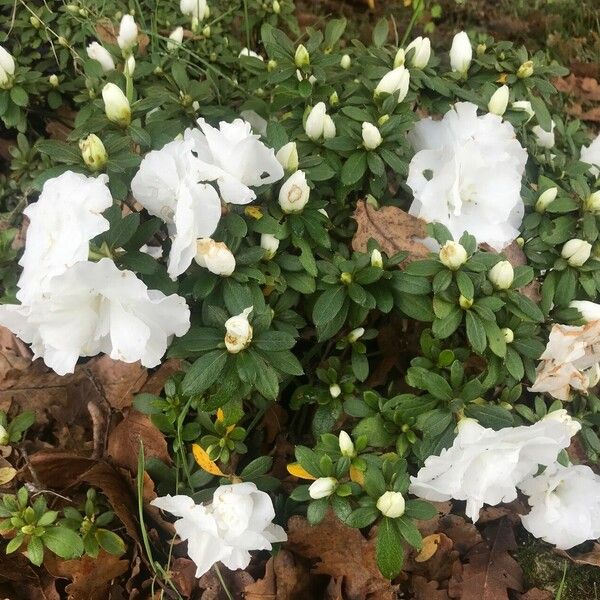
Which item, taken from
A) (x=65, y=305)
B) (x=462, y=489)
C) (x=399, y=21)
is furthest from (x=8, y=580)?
(x=399, y=21)

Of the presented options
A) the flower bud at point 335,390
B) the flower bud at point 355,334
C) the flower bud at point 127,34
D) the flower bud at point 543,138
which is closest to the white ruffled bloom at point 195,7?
the flower bud at point 127,34

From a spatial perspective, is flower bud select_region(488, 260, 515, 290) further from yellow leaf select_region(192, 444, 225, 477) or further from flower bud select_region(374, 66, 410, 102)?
yellow leaf select_region(192, 444, 225, 477)

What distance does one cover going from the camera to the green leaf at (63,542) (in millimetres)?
1662

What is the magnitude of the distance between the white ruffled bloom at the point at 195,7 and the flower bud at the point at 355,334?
1.51 metres

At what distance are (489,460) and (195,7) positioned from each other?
2076mm

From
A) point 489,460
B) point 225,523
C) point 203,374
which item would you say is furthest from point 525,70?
point 225,523

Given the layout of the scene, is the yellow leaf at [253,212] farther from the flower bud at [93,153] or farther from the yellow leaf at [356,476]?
the yellow leaf at [356,476]

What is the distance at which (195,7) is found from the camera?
2.60 meters

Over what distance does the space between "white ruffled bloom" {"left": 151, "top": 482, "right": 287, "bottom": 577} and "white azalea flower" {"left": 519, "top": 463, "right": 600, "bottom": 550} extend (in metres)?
0.78

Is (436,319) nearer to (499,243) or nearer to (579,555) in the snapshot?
(499,243)

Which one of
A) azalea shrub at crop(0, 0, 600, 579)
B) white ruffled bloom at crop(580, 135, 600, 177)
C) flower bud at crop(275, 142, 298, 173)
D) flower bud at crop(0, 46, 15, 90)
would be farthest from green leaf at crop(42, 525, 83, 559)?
white ruffled bloom at crop(580, 135, 600, 177)

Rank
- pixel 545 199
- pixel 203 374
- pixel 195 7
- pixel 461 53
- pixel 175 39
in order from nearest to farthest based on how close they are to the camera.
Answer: pixel 203 374 → pixel 545 199 → pixel 461 53 → pixel 175 39 → pixel 195 7

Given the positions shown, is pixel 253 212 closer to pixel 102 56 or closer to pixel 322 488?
pixel 322 488

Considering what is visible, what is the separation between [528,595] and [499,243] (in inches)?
41.9
